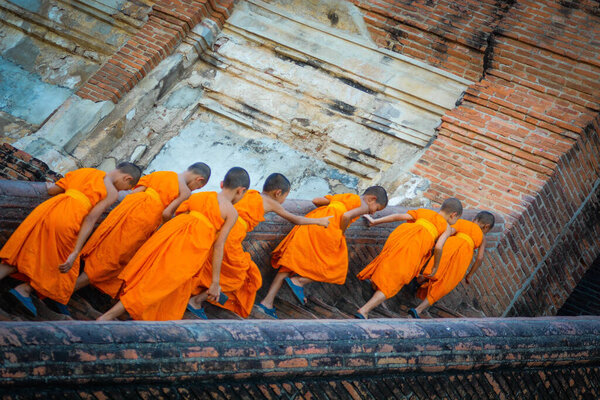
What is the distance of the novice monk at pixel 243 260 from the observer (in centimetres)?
543

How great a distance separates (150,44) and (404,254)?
497 cm

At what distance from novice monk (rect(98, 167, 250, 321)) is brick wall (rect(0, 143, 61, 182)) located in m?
2.89

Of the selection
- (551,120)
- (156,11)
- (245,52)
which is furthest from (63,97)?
(551,120)

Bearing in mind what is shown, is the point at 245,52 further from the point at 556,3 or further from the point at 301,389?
the point at 301,389

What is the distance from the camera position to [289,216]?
598cm

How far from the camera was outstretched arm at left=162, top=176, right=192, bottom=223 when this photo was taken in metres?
5.40

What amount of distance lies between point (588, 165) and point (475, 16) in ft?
8.60

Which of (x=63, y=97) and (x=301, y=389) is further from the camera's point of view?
(x=63, y=97)

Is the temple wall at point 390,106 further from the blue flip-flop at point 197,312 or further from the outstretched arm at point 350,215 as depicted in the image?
the blue flip-flop at point 197,312

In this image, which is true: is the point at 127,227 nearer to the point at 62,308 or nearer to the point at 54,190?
the point at 54,190

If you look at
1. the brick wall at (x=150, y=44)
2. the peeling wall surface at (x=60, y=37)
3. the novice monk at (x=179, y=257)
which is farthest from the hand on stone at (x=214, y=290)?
the peeling wall surface at (x=60, y=37)

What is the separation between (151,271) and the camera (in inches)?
194

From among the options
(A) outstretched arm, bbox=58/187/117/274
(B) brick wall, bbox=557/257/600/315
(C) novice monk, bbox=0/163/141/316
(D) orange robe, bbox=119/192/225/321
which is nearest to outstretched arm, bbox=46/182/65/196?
(C) novice monk, bbox=0/163/141/316

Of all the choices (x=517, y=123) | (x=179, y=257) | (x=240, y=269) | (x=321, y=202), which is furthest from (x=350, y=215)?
(x=517, y=123)
